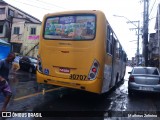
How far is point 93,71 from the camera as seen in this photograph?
7.43m

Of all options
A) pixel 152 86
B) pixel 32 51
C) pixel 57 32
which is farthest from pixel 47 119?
pixel 32 51

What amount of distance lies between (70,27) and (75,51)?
2.99ft

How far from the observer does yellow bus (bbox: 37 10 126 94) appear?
293 inches

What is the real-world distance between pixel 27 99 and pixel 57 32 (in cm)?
270

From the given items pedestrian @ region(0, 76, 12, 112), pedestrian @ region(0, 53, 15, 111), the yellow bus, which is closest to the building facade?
the yellow bus

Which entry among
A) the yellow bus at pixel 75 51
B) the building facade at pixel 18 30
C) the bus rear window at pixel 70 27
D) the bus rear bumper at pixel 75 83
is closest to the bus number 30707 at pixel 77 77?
the yellow bus at pixel 75 51

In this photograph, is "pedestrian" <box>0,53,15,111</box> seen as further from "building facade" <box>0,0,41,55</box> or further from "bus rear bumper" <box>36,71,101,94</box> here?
"building facade" <box>0,0,41,55</box>

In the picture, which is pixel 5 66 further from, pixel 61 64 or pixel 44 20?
pixel 44 20

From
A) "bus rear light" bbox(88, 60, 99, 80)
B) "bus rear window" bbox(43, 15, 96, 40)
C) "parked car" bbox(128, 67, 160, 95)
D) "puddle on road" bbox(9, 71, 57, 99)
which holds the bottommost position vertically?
"puddle on road" bbox(9, 71, 57, 99)

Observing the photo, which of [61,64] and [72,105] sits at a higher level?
[61,64]

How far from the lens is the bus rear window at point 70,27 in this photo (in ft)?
25.3

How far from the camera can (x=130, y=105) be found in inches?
358

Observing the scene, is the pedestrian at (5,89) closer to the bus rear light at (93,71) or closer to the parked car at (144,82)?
the bus rear light at (93,71)

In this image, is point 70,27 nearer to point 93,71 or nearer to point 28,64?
point 93,71
